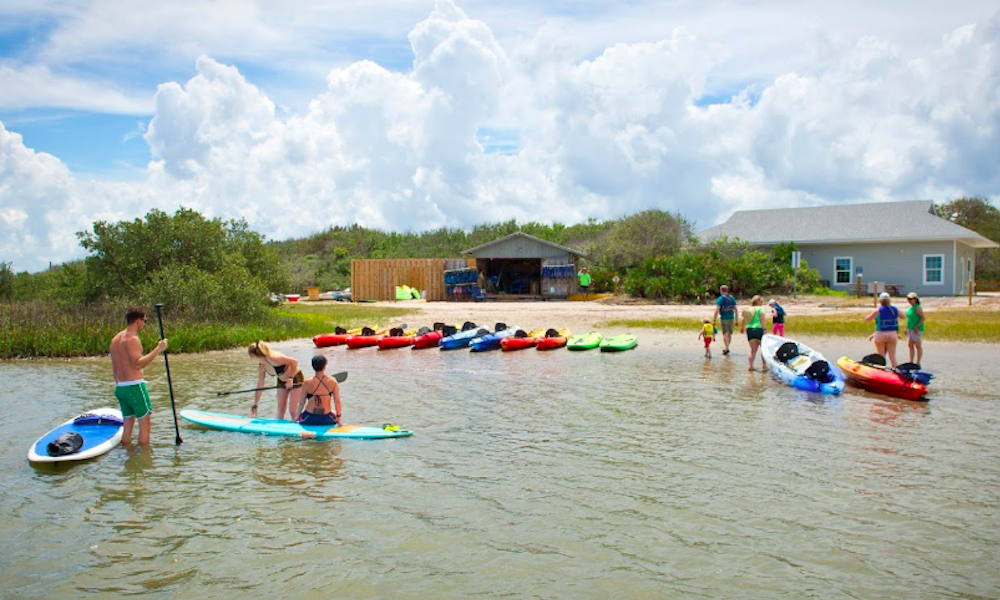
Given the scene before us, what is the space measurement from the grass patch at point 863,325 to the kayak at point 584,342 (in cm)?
387

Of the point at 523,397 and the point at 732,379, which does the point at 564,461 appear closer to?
the point at 523,397

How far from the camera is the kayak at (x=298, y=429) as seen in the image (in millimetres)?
10023

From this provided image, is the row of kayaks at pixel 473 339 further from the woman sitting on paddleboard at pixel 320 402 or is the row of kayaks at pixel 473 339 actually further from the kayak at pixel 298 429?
the woman sitting on paddleboard at pixel 320 402

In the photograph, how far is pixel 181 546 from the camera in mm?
6562

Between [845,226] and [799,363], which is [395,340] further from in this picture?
[845,226]

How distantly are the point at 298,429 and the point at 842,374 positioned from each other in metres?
9.45

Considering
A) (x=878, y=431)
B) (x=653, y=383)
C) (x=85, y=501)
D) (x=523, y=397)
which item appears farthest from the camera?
(x=653, y=383)

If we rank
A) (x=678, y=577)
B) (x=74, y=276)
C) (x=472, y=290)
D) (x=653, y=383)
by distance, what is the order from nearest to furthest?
(x=678, y=577)
(x=653, y=383)
(x=74, y=276)
(x=472, y=290)

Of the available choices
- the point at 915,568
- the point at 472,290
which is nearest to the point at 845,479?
the point at 915,568

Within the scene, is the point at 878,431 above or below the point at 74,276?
below

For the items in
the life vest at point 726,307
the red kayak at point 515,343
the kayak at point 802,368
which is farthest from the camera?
the red kayak at point 515,343

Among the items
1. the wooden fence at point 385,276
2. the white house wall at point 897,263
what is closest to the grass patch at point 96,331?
the wooden fence at point 385,276

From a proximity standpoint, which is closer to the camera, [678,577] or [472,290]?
[678,577]

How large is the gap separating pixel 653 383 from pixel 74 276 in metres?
21.0
